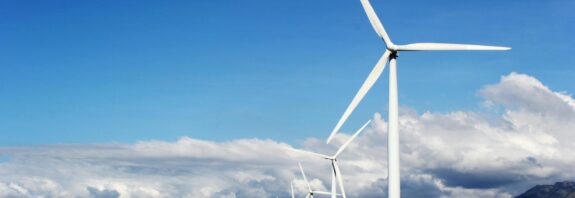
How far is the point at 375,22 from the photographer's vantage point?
7912cm

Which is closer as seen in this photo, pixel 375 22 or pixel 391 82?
pixel 391 82

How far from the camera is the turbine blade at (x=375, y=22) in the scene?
7479 cm

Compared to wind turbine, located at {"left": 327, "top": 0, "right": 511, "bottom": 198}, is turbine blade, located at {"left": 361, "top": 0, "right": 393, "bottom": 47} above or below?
above

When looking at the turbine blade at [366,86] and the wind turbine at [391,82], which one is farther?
the turbine blade at [366,86]

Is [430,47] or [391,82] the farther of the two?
[430,47]

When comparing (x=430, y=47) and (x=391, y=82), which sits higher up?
→ (x=430, y=47)

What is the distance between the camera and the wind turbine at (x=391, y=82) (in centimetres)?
6412

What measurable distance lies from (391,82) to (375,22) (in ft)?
40.7

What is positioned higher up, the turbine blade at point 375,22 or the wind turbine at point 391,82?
the turbine blade at point 375,22

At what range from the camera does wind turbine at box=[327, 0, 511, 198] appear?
64.1 metres

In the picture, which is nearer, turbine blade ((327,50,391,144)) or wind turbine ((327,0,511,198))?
wind turbine ((327,0,511,198))

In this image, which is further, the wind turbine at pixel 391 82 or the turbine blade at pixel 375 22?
the turbine blade at pixel 375 22

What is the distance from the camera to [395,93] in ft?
222

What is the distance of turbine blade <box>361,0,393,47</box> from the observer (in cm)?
7479
